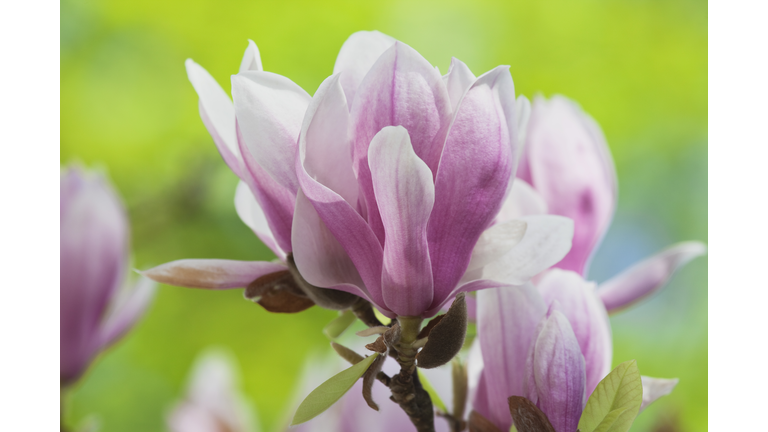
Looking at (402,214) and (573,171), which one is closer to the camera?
(402,214)

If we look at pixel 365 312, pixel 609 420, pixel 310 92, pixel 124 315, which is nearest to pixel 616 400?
pixel 609 420

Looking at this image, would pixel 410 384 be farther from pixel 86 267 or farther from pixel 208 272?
pixel 86 267

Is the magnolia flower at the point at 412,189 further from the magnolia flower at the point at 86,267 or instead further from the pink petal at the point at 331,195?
the magnolia flower at the point at 86,267

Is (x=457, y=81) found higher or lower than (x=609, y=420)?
higher

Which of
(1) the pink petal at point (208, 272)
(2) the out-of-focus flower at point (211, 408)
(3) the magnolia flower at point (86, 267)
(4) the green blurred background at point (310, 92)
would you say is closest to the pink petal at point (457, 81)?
(1) the pink petal at point (208, 272)
